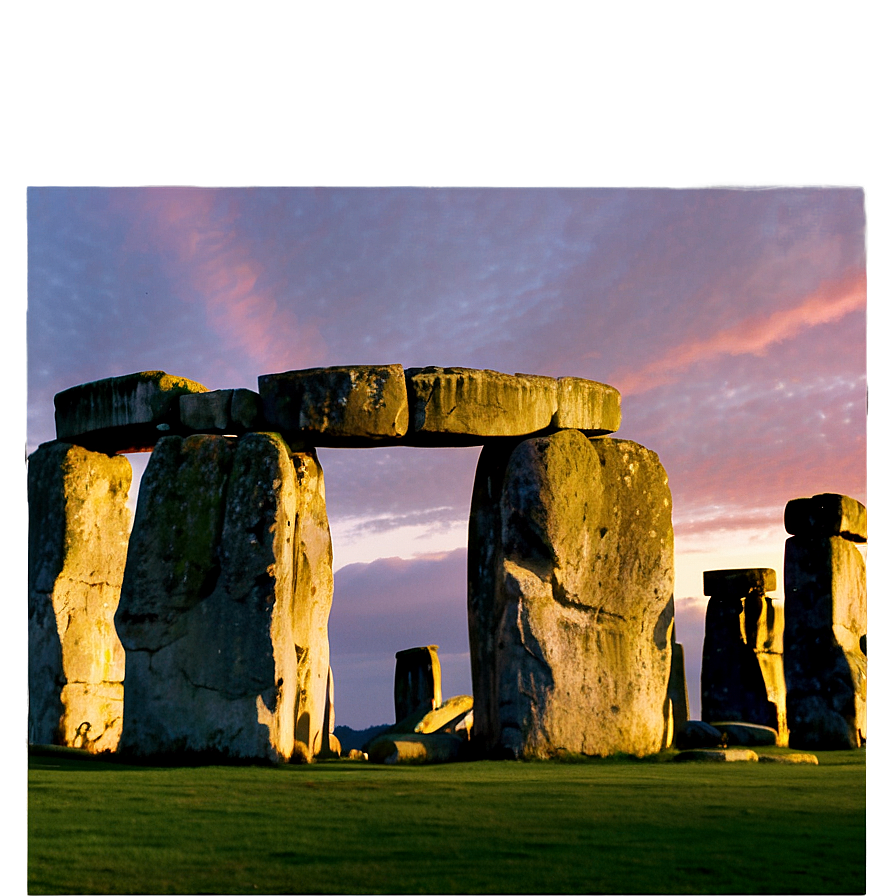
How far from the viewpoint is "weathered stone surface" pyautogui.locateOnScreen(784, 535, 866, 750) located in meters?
12.5

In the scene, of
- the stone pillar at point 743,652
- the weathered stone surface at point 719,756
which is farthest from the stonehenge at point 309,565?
the stone pillar at point 743,652

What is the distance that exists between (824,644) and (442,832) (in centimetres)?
683

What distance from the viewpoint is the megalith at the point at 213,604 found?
963 centimetres

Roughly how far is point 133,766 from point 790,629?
6.38m

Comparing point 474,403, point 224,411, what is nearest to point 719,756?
point 474,403

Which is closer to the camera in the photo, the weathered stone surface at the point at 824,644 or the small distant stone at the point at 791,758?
the small distant stone at the point at 791,758

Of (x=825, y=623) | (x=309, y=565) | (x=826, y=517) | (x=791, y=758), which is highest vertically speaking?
(x=826, y=517)

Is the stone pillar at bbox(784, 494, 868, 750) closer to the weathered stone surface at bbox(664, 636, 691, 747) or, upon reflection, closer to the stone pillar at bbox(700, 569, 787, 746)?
the weathered stone surface at bbox(664, 636, 691, 747)

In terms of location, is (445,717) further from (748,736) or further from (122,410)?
(122,410)

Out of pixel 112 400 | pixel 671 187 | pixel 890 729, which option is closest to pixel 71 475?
pixel 112 400

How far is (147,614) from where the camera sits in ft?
32.7

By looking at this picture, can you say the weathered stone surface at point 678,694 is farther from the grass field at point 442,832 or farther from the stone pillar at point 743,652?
the grass field at point 442,832

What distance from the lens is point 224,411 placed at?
34.8 ft

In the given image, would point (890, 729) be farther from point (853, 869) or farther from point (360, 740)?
point (360, 740)
